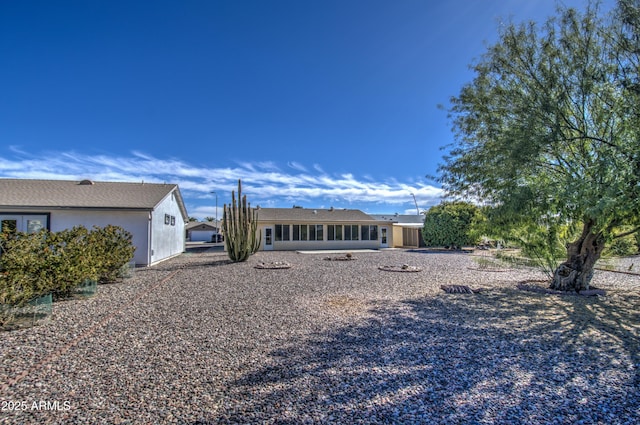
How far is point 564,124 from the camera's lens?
24.3 ft

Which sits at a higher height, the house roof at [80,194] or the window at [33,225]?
the house roof at [80,194]

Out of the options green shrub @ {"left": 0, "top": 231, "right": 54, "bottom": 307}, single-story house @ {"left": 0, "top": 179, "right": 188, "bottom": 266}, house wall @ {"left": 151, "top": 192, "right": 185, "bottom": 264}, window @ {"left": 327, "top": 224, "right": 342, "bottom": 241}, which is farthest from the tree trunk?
window @ {"left": 327, "top": 224, "right": 342, "bottom": 241}

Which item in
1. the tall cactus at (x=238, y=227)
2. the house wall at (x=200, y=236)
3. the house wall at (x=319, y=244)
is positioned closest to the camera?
the tall cactus at (x=238, y=227)

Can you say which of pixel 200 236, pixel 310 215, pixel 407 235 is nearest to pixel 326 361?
pixel 310 215

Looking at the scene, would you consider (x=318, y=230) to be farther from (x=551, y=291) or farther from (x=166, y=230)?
(x=551, y=291)

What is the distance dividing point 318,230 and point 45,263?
2153 centimetres

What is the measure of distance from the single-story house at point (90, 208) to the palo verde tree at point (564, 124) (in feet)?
45.5

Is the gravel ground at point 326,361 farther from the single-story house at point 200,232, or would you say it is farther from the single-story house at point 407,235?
the single-story house at point 200,232

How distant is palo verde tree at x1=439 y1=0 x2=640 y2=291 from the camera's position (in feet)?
20.7

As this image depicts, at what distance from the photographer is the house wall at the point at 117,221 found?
47.5 feet

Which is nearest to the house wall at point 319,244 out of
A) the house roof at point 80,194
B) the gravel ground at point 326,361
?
the house roof at point 80,194


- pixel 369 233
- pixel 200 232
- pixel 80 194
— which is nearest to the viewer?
pixel 80 194

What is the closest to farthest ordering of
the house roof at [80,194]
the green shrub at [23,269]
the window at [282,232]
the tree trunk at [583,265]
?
1. the green shrub at [23,269]
2. the tree trunk at [583,265]
3. the house roof at [80,194]
4. the window at [282,232]

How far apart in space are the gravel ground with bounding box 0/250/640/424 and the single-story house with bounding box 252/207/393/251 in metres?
18.2
